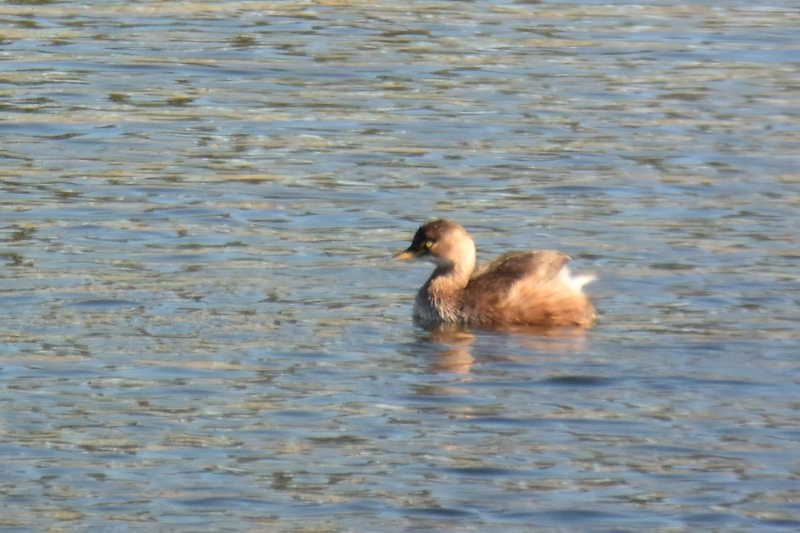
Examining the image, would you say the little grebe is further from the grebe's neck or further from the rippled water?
the rippled water

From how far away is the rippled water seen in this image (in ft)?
25.7

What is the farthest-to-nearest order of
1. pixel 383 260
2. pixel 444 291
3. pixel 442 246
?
pixel 383 260 → pixel 442 246 → pixel 444 291

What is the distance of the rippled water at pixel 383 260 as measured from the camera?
7.84 metres

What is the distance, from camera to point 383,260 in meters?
12.1

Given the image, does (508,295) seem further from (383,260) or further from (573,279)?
(383,260)

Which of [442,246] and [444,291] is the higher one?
[442,246]

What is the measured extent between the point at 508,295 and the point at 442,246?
1.96 ft

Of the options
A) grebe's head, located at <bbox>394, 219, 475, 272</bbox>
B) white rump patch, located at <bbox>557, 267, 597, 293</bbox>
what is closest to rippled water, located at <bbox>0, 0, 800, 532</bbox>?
white rump patch, located at <bbox>557, 267, 597, 293</bbox>

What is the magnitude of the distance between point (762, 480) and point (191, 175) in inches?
276

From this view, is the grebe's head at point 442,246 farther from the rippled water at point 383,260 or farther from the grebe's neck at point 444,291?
the rippled water at point 383,260

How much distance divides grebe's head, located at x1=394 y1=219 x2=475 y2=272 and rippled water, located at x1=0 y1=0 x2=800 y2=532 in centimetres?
37

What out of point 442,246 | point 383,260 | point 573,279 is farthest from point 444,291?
point 383,260

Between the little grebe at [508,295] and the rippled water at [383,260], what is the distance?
0.63 ft

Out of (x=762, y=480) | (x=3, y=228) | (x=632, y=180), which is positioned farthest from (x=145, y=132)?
(x=762, y=480)
